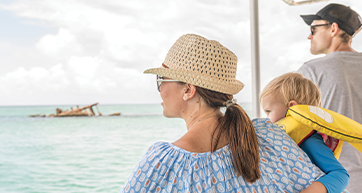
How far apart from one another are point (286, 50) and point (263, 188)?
20.4 m

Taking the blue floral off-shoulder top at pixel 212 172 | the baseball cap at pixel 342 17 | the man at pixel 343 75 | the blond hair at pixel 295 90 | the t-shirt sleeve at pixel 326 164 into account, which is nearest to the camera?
the blue floral off-shoulder top at pixel 212 172

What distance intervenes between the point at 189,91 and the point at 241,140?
25cm

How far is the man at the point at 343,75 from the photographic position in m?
1.67

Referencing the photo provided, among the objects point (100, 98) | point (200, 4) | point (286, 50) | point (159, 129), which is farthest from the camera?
point (100, 98)

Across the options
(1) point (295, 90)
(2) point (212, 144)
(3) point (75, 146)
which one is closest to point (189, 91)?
(2) point (212, 144)

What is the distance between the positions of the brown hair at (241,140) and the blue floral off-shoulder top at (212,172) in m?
0.02

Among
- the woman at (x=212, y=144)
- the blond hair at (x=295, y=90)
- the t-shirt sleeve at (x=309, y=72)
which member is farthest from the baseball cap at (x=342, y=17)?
the woman at (x=212, y=144)

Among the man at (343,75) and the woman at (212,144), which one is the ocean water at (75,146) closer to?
the man at (343,75)

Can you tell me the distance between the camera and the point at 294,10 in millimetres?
18734

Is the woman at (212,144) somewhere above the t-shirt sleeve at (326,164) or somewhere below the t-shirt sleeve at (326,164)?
above

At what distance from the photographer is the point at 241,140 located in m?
0.93

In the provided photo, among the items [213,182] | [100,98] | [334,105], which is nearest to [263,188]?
[213,182]

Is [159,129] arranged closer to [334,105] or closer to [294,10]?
[294,10]

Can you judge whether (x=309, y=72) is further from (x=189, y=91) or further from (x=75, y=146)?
(x=75, y=146)
